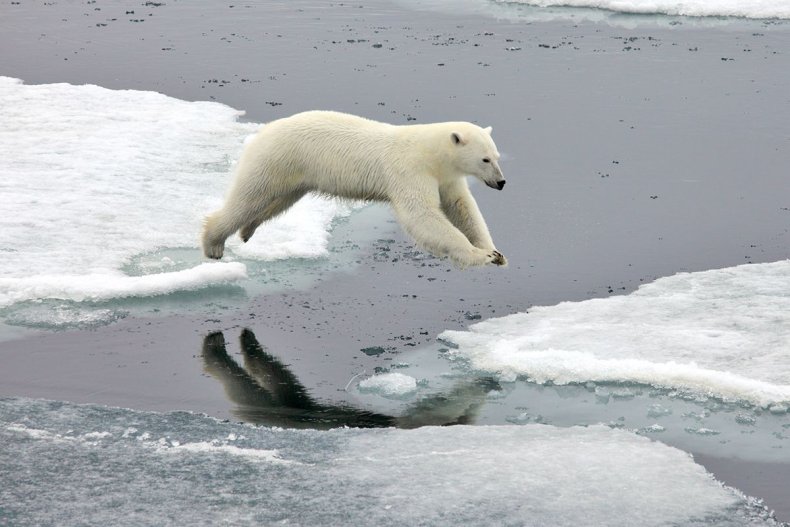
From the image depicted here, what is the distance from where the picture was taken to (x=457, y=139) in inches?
254

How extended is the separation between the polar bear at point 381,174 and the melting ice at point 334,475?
4.98 ft

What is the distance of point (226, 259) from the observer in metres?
7.52

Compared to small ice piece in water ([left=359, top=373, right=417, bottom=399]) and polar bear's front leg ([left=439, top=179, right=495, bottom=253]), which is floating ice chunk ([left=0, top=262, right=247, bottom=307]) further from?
small ice piece in water ([left=359, top=373, right=417, bottom=399])

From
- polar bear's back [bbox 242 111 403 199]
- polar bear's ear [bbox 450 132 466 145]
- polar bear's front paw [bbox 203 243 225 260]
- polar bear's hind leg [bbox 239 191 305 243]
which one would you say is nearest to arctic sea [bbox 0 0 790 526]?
polar bear's front paw [bbox 203 243 225 260]

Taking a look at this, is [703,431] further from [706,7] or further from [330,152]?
[706,7]

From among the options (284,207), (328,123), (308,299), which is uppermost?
(328,123)

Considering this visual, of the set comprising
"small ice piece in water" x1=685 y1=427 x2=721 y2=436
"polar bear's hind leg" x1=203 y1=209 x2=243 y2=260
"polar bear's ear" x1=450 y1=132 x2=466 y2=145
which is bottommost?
"small ice piece in water" x1=685 y1=427 x2=721 y2=436

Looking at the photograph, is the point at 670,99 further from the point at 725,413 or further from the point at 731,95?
the point at 725,413

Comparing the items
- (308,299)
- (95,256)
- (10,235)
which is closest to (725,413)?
(308,299)

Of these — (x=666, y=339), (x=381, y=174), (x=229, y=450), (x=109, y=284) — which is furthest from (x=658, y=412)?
(x=109, y=284)

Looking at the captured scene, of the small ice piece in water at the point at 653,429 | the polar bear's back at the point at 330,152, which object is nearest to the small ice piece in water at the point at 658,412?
the small ice piece in water at the point at 653,429

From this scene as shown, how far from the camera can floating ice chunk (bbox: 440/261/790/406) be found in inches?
229

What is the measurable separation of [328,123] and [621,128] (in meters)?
4.53

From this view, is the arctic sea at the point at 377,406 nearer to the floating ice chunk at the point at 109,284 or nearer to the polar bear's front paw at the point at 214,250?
the floating ice chunk at the point at 109,284
